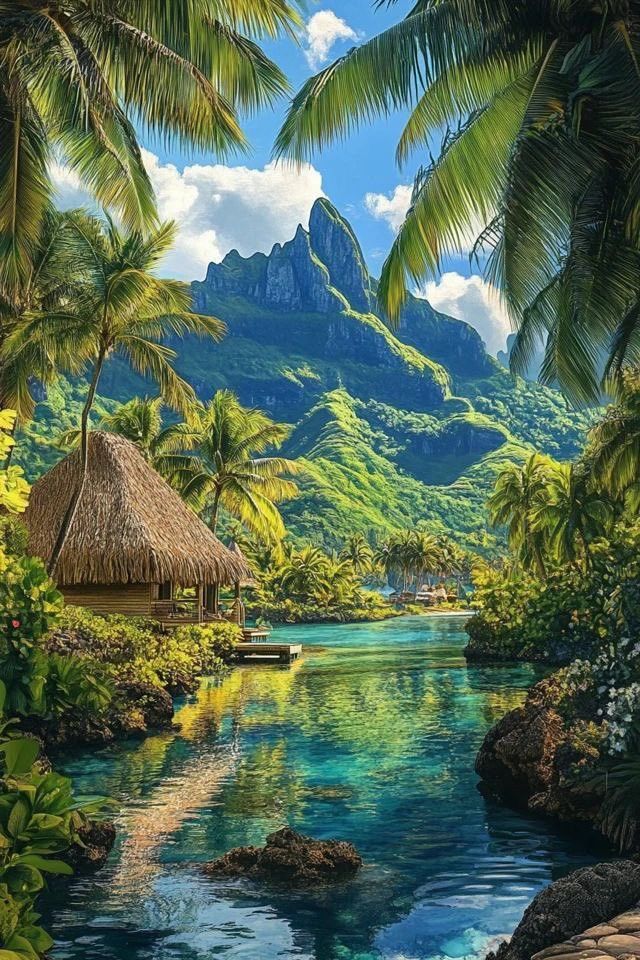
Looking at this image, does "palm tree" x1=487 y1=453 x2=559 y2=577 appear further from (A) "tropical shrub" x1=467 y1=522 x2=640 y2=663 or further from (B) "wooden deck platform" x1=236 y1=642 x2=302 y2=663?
Answer: (B) "wooden deck platform" x1=236 y1=642 x2=302 y2=663

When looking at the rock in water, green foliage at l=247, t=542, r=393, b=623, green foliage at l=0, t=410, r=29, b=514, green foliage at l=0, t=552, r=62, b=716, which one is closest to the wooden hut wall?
green foliage at l=0, t=552, r=62, b=716

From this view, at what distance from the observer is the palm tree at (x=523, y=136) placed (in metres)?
7.73

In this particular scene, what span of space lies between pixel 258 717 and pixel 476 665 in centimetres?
1040

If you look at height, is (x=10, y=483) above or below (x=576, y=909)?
above

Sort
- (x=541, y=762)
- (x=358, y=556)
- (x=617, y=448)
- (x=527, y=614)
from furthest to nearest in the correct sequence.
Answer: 1. (x=358, y=556)
2. (x=527, y=614)
3. (x=617, y=448)
4. (x=541, y=762)

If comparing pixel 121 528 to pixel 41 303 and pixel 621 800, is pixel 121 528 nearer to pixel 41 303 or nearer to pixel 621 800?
pixel 41 303

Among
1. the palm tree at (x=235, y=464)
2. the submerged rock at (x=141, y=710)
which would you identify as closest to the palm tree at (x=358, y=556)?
the palm tree at (x=235, y=464)

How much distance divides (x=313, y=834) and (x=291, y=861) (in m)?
1.52

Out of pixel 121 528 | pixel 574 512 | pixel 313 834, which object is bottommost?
pixel 313 834

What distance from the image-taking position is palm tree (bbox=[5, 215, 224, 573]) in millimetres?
16750

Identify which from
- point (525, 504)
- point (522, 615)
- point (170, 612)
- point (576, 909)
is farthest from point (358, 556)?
point (576, 909)

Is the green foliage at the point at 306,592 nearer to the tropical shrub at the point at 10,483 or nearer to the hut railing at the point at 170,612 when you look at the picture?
the hut railing at the point at 170,612

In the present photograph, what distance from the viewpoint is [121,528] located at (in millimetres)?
21469

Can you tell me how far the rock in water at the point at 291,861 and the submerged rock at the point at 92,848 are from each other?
32.1 inches
